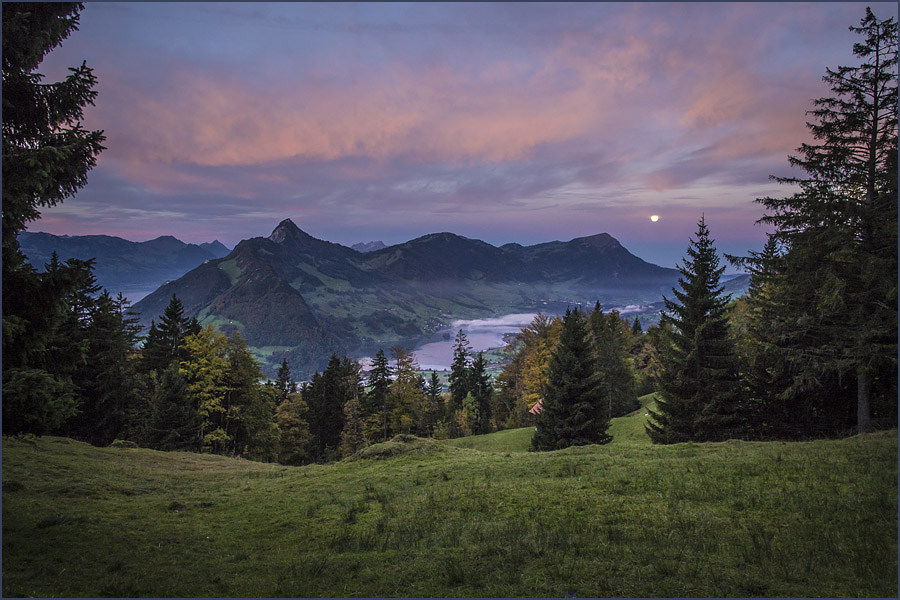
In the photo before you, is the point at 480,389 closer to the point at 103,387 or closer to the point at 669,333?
the point at 669,333

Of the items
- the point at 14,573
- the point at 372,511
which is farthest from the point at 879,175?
the point at 14,573

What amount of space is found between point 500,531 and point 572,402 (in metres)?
26.7

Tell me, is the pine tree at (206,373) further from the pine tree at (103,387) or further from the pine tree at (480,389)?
the pine tree at (480,389)

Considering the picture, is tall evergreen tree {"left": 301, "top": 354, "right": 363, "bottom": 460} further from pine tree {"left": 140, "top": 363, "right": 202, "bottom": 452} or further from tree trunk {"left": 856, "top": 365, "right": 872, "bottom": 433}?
tree trunk {"left": 856, "top": 365, "right": 872, "bottom": 433}

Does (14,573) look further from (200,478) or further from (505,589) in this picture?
(200,478)

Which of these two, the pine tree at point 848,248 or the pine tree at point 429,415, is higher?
the pine tree at point 848,248

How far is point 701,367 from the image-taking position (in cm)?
2509

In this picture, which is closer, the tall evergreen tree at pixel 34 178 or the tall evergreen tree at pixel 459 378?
the tall evergreen tree at pixel 34 178

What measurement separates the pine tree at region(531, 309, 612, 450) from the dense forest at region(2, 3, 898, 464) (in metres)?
0.13

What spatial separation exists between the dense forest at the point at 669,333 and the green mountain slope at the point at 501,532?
3104 millimetres

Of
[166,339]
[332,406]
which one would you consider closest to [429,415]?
[332,406]

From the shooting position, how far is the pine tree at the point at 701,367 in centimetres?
2327

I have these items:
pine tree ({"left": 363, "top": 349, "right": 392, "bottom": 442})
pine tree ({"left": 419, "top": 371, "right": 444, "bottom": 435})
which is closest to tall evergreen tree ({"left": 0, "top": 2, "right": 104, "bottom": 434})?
pine tree ({"left": 363, "top": 349, "right": 392, "bottom": 442})

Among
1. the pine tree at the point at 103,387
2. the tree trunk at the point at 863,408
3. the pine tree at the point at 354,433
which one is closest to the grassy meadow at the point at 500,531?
the tree trunk at the point at 863,408
